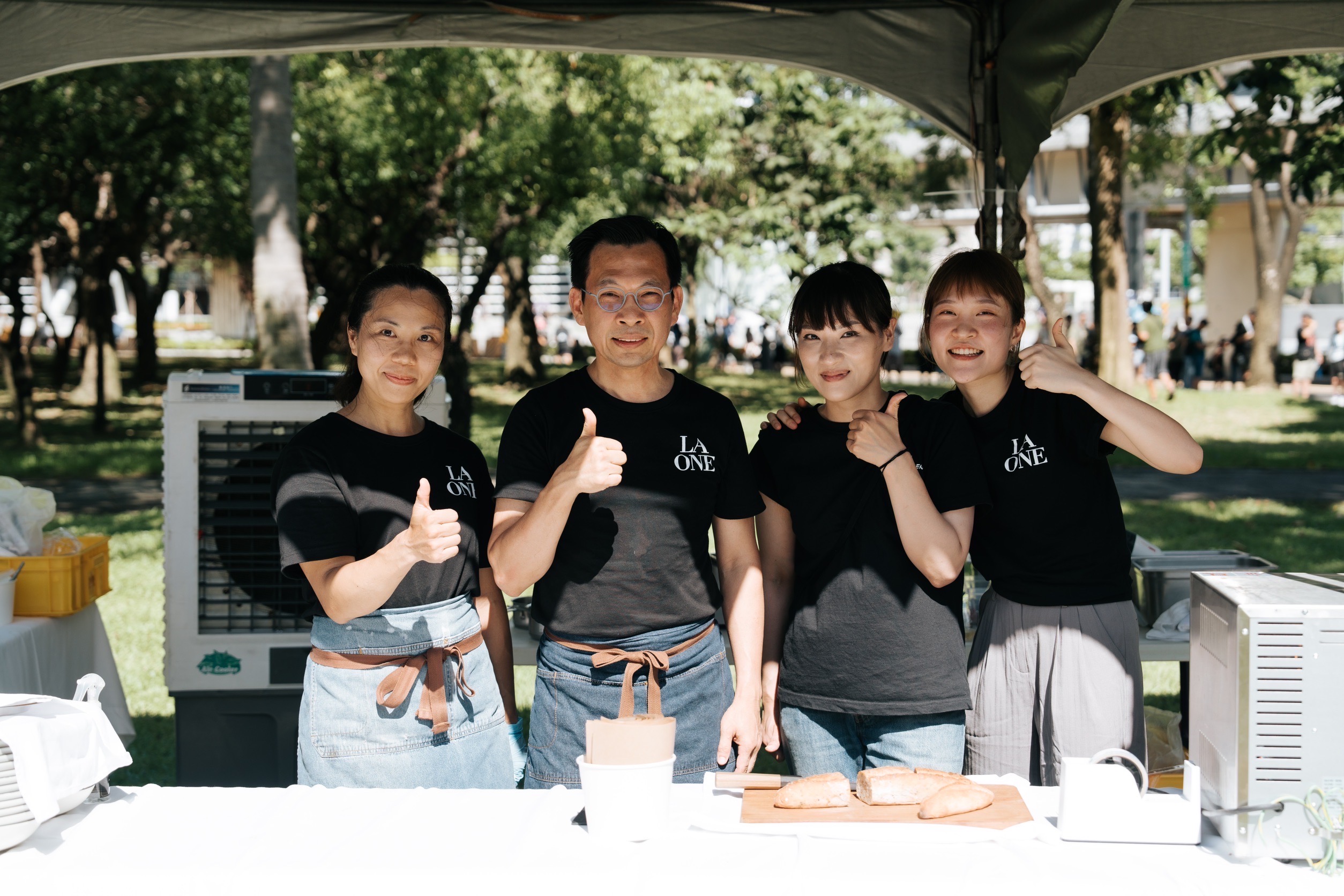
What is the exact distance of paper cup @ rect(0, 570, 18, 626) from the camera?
323cm

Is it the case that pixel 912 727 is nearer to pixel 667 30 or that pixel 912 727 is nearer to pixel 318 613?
pixel 318 613

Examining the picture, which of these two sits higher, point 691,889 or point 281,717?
point 691,889

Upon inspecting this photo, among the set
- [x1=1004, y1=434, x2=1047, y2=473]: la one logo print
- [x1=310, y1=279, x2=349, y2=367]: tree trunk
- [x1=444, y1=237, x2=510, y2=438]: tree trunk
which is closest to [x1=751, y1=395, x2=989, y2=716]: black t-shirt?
[x1=1004, y1=434, x2=1047, y2=473]: la one logo print

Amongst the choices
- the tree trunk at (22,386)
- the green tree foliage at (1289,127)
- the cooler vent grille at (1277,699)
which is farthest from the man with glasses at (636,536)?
the tree trunk at (22,386)

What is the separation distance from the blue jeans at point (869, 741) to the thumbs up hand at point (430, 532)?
0.85 m

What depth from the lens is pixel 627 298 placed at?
2.30 m

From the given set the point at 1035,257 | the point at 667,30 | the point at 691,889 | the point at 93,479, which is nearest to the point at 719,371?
the point at 1035,257

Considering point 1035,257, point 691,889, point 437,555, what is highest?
point 1035,257

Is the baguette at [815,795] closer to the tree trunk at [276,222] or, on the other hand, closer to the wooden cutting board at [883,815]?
the wooden cutting board at [883,815]

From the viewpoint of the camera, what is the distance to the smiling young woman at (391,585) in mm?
2252

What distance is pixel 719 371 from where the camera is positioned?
32.4m

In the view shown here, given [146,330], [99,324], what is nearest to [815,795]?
[99,324]

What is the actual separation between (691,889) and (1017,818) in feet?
1.92

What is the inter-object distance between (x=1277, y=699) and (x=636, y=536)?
3.84 ft
